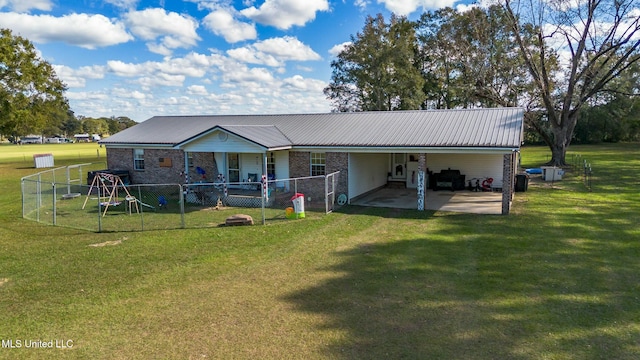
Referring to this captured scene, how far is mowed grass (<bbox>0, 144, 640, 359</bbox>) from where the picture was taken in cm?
→ 589

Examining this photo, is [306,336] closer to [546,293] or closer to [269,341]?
[269,341]

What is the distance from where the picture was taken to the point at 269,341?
602 cm

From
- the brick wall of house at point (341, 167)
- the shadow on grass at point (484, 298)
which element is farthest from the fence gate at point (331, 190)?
the shadow on grass at point (484, 298)

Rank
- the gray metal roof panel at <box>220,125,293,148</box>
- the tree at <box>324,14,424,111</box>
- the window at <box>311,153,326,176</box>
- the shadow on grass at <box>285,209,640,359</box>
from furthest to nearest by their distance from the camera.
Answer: the tree at <box>324,14,424,111</box>, the window at <box>311,153,326,176</box>, the gray metal roof panel at <box>220,125,293,148</box>, the shadow on grass at <box>285,209,640,359</box>

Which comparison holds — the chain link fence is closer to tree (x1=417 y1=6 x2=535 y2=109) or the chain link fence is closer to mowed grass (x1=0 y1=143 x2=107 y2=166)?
tree (x1=417 y1=6 x2=535 y2=109)

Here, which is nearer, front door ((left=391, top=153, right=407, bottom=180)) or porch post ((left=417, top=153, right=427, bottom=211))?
porch post ((left=417, top=153, right=427, bottom=211))

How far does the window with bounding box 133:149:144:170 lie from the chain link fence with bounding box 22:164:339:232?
8.95 feet

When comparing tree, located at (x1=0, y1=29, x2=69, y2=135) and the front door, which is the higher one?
tree, located at (x1=0, y1=29, x2=69, y2=135)

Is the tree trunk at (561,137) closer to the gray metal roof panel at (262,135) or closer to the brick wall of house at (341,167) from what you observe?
the brick wall of house at (341,167)

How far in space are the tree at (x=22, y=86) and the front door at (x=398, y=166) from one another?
115 ft

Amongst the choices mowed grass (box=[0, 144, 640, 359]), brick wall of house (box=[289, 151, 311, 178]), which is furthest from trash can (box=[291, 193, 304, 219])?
brick wall of house (box=[289, 151, 311, 178])

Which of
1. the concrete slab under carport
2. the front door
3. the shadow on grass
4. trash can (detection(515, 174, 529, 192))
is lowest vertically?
the shadow on grass

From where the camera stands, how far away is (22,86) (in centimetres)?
3753

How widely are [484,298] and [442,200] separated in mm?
10790
